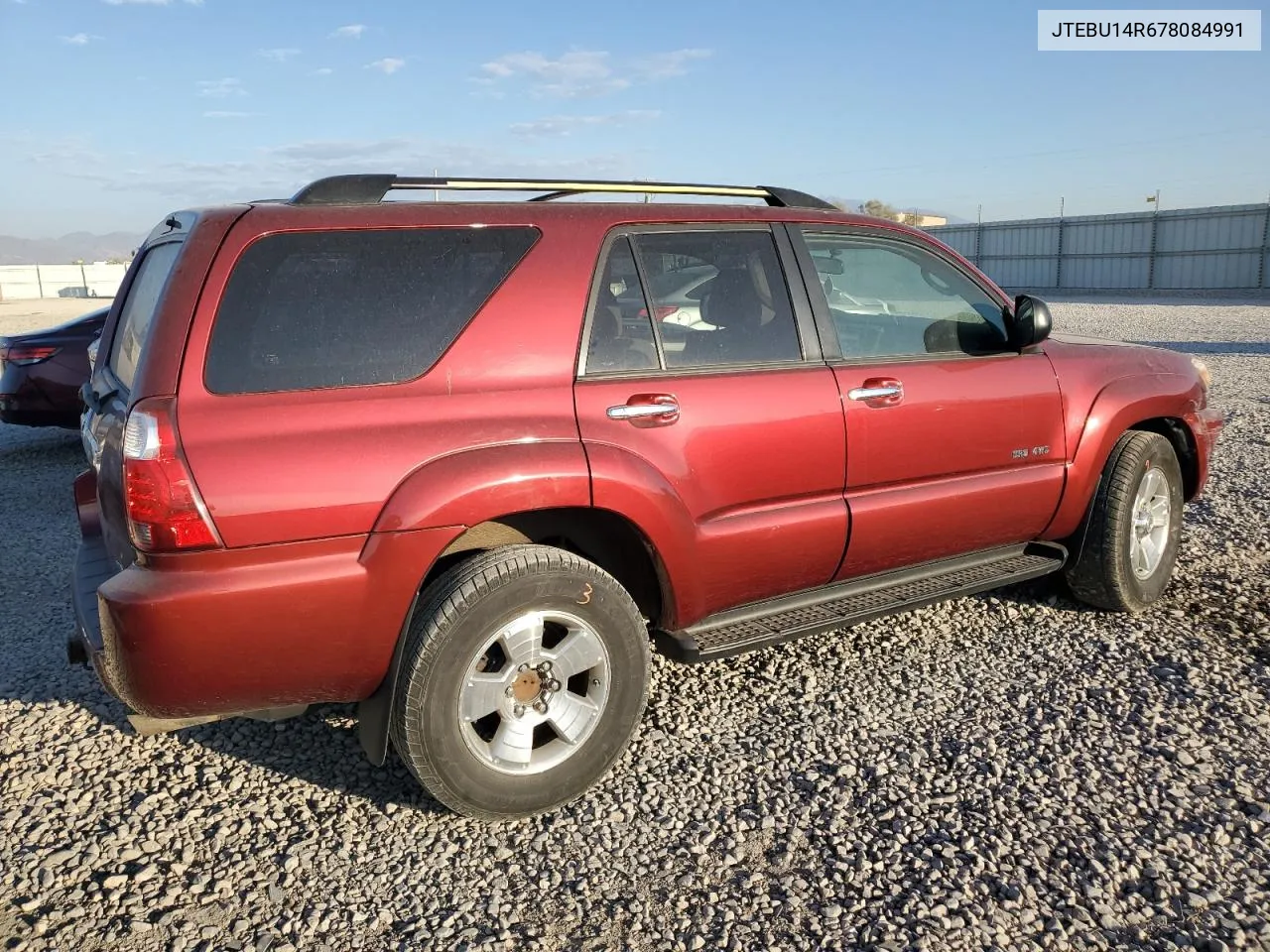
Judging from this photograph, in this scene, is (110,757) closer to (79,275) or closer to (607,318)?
(607,318)

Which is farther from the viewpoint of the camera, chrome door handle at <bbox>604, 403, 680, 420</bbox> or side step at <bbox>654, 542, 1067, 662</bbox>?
side step at <bbox>654, 542, 1067, 662</bbox>

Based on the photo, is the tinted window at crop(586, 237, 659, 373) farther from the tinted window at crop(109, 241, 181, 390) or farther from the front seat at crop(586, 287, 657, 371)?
the tinted window at crop(109, 241, 181, 390)

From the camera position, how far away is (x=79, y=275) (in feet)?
183

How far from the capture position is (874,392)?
3633 mm

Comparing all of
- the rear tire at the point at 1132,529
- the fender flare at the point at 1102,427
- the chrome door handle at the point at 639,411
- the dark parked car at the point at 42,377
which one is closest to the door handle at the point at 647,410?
the chrome door handle at the point at 639,411

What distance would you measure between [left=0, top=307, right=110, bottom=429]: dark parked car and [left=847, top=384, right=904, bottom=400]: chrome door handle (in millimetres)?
6945

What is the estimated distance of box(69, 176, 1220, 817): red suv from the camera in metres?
2.65

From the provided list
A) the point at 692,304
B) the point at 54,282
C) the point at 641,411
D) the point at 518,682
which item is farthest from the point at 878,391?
the point at 54,282

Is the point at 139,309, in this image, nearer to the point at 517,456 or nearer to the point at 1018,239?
the point at 517,456

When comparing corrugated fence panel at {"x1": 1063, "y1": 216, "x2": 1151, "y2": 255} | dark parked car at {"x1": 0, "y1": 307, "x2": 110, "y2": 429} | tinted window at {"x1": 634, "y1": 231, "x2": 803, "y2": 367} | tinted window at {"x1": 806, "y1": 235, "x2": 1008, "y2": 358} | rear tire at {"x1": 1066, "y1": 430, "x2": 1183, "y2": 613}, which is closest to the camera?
tinted window at {"x1": 634, "y1": 231, "x2": 803, "y2": 367}

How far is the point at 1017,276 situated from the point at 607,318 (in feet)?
123

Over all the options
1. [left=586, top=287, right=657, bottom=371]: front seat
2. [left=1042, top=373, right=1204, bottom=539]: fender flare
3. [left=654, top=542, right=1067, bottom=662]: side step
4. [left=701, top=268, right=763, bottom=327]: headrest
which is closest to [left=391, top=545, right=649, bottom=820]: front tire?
[left=654, top=542, right=1067, bottom=662]: side step

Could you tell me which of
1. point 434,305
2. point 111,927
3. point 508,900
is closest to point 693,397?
point 434,305

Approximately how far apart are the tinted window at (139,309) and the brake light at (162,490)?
9.1 inches
